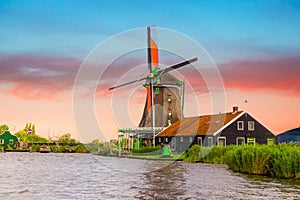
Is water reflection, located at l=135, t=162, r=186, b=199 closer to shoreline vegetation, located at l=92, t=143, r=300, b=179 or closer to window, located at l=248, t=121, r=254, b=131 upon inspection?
shoreline vegetation, located at l=92, t=143, r=300, b=179

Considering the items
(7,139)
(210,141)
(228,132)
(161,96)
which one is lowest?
(210,141)

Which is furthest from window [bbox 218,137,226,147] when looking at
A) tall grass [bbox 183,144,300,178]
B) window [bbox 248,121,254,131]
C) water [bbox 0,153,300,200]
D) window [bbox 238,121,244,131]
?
water [bbox 0,153,300,200]

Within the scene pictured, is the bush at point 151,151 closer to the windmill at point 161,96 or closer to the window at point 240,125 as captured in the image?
the windmill at point 161,96

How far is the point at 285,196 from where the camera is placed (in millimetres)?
12320

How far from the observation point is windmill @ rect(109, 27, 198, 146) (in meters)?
43.3

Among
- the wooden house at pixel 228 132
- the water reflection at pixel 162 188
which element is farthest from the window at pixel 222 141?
the water reflection at pixel 162 188

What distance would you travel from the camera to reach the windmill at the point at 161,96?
43.3 meters

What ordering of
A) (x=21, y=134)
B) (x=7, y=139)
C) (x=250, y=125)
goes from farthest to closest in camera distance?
1. (x=21, y=134)
2. (x=7, y=139)
3. (x=250, y=125)

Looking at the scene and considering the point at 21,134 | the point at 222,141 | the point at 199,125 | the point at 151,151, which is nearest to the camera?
the point at 222,141

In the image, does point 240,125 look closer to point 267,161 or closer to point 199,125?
point 199,125

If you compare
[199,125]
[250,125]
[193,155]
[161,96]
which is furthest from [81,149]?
[193,155]

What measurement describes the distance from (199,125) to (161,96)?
8535mm

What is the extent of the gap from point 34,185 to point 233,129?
21.4m

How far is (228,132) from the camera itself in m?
33.7
